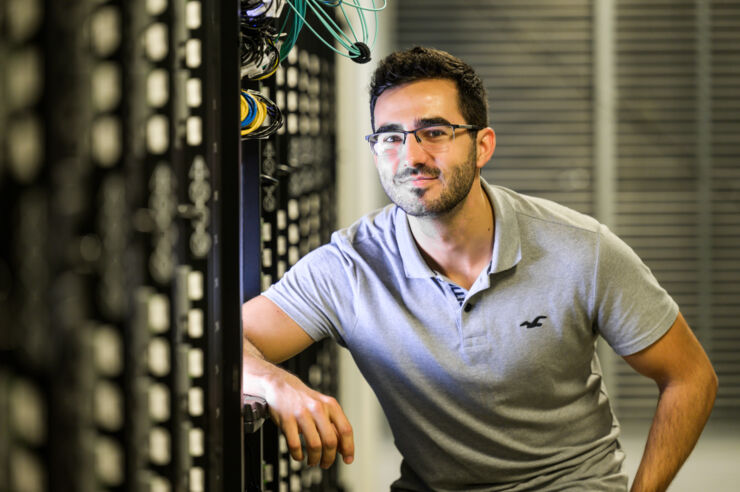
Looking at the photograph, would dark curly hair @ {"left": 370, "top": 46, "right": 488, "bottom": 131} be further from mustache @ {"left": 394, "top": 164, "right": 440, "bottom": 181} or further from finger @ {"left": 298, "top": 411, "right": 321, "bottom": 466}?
finger @ {"left": 298, "top": 411, "right": 321, "bottom": 466}

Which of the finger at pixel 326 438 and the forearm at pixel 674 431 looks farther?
the forearm at pixel 674 431

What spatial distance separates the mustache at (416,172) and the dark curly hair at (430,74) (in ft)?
0.55

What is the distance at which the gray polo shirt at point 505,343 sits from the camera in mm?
1382

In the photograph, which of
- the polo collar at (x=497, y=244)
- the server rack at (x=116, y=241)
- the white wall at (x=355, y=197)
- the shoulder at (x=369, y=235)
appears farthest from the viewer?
the white wall at (x=355, y=197)

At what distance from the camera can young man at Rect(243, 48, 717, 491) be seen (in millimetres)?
1387

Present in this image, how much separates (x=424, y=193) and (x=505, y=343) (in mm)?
334

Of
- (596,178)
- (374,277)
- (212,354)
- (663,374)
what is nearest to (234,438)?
(212,354)

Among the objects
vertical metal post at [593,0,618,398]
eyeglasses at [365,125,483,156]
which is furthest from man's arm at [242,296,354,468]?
vertical metal post at [593,0,618,398]

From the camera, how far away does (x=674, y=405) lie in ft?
4.60

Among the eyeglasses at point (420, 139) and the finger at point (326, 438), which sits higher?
the eyeglasses at point (420, 139)

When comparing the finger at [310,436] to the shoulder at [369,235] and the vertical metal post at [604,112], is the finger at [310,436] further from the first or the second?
the vertical metal post at [604,112]

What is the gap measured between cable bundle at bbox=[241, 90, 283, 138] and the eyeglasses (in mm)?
320

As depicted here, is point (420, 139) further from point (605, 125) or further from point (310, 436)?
point (605, 125)

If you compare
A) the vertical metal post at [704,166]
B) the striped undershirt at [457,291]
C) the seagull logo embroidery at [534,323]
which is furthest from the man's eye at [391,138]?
the vertical metal post at [704,166]
